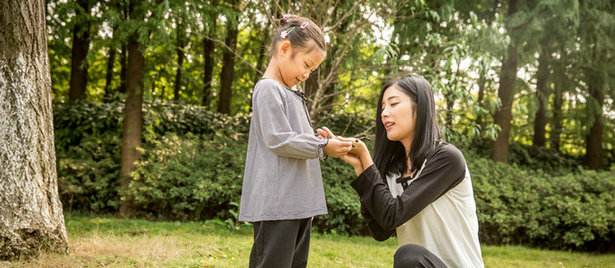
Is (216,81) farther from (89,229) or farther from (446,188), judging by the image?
(446,188)

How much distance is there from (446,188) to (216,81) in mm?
12629

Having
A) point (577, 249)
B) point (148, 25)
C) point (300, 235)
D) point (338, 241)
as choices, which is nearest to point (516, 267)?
point (338, 241)

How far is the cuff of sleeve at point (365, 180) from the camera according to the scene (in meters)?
2.03

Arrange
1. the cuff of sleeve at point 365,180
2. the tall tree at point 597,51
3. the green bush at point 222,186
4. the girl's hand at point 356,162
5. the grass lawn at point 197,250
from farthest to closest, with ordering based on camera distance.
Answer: the tall tree at point 597,51 < the green bush at point 222,186 < the grass lawn at point 197,250 < the girl's hand at point 356,162 < the cuff of sleeve at point 365,180

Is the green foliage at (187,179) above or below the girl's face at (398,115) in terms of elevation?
below

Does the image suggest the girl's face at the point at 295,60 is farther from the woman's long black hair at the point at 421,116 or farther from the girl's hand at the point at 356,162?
the girl's hand at the point at 356,162

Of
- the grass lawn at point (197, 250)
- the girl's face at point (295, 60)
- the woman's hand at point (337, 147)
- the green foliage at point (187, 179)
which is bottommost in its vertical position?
the grass lawn at point (197, 250)

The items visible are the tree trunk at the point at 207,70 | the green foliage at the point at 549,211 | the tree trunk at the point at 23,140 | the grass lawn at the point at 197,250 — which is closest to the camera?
the tree trunk at the point at 23,140

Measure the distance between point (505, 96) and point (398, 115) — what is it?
24.5 ft

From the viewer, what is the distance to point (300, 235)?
2451 mm

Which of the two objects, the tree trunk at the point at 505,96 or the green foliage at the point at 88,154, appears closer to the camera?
the green foliage at the point at 88,154

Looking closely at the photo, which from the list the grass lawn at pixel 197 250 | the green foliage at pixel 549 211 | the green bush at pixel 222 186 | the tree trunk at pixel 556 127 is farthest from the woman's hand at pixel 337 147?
the tree trunk at pixel 556 127

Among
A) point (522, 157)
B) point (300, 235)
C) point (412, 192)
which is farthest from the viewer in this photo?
point (522, 157)

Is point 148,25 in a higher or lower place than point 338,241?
higher
